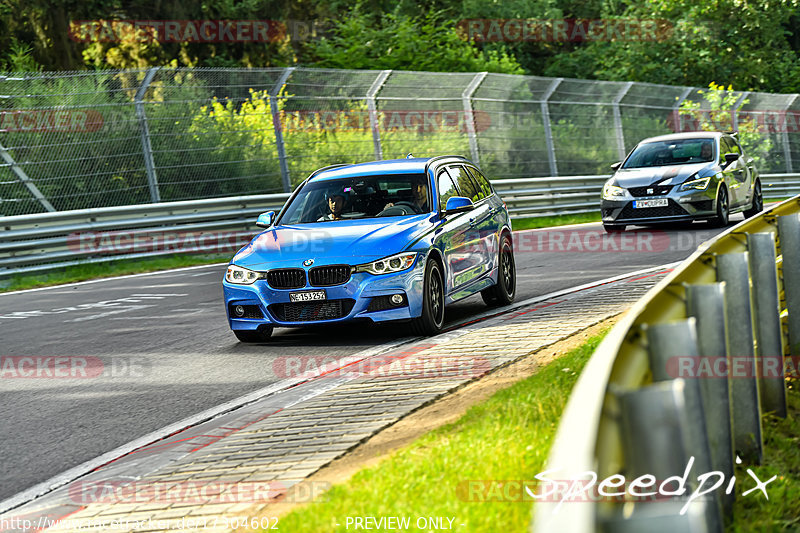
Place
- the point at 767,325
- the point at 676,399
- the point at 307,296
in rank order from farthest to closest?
the point at 307,296 → the point at 767,325 → the point at 676,399

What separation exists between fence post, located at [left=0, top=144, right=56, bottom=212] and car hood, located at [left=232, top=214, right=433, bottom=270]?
10.1m

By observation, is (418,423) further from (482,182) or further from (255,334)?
(482,182)

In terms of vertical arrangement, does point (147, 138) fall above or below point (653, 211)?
above

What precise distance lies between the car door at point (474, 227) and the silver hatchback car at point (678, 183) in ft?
26.3

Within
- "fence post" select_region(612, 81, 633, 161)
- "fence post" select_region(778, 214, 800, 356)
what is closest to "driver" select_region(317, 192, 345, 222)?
"fence post" select_region(778, 214, 800, 356)

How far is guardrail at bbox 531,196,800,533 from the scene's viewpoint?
2.51 meters

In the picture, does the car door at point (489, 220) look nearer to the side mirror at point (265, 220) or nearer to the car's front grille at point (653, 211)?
the side mirror at point (265, 220)

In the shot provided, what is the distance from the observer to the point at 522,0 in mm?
49375

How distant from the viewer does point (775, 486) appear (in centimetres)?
480

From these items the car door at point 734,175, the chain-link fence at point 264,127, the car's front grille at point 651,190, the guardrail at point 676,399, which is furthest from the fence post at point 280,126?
the guardrail at point 676,399

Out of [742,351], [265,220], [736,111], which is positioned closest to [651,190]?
[265,220]

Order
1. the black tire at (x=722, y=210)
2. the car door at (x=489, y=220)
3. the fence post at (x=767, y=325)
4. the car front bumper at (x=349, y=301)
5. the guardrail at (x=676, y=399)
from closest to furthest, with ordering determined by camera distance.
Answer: the guardrail at (x=676, y=399), the fence post at (x=767, y=325), the car front bumper at (x=349, y=301), the car door at (x=489, y=220), the black tire at (x=722, y=210)

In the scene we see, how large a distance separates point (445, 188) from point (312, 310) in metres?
2.23

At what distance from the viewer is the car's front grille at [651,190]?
19266 mm
